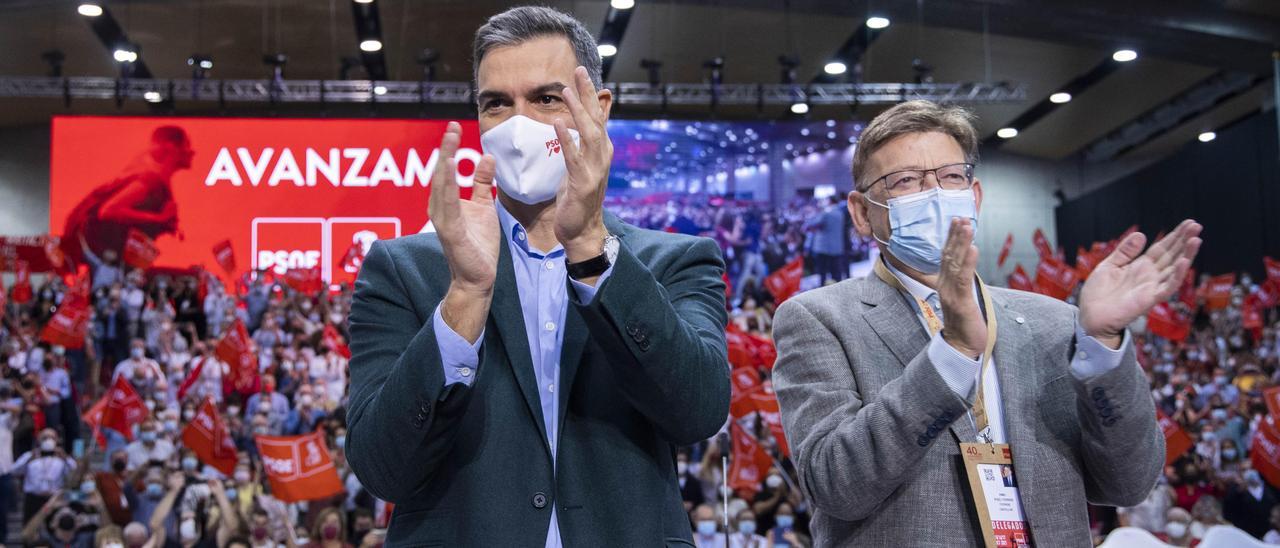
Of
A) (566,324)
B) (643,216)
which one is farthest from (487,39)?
(643,216)

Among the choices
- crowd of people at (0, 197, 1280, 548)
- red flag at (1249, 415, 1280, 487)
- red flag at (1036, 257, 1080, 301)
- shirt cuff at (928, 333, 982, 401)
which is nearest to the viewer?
shirt cuff at (928, 333, 982, 401)

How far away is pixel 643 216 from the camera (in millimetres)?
14836

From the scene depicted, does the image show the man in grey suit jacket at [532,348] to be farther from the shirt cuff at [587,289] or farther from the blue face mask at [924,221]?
the blue face mask at [924,221]

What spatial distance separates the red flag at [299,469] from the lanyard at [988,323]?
583 cm

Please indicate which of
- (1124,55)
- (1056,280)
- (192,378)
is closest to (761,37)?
(1124,55)

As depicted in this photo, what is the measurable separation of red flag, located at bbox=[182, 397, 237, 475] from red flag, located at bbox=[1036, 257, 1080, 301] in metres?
7.84

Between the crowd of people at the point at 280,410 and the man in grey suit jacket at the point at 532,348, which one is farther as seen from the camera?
the crowd of people at the point at 280,410

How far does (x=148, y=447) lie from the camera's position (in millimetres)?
9094

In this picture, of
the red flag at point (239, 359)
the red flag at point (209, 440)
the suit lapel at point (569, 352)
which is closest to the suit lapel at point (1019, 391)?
the suit lapel at point (569, 352)

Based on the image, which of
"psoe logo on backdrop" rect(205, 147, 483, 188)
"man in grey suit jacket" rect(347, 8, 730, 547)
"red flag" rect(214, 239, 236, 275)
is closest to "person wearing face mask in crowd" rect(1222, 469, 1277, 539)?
"man in grey suit jacket" rect(347, 8, 730, 547)

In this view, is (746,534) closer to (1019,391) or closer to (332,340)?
(332,340)

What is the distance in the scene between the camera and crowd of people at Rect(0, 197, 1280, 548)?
7832 mm

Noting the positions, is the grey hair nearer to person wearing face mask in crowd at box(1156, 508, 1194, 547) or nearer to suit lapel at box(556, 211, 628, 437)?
suit lapel at box(556, 211, 628, 437)

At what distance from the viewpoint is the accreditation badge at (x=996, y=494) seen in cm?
174
